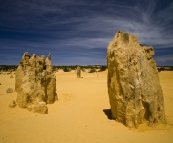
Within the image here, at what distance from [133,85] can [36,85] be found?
5368 mm

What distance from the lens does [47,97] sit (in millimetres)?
10398

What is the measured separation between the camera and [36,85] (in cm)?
901

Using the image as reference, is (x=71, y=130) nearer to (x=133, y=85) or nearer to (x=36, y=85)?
(x=133, y=85)

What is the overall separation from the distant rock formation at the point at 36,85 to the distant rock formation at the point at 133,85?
3.77 metres

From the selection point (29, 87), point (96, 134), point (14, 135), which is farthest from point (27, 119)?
point (96, 134)

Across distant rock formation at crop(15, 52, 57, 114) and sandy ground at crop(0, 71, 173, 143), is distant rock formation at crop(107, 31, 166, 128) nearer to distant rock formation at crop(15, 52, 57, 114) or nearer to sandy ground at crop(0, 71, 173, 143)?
sandy ground at crop(0, 71, 173, 143)

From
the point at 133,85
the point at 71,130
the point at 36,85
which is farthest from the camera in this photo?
the point at 36,85

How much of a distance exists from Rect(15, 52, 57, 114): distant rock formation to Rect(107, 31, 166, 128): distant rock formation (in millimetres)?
3765

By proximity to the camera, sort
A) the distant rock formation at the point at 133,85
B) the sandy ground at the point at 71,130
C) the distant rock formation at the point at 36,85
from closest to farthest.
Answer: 1. the sandy ground at the point at 71,130
2. the distant rock formation at the point at 133,85
3. the distant rock formation at the point at 36,85

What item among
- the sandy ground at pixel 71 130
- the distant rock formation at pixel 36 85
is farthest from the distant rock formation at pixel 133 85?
the distant rock formation at pixel 36 85

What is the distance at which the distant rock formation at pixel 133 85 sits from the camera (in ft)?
19.8

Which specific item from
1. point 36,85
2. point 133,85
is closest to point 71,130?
point 133,85

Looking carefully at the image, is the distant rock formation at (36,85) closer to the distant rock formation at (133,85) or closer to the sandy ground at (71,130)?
the sandy ground at (71,130)

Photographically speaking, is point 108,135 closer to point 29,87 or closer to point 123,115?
point 123,115
